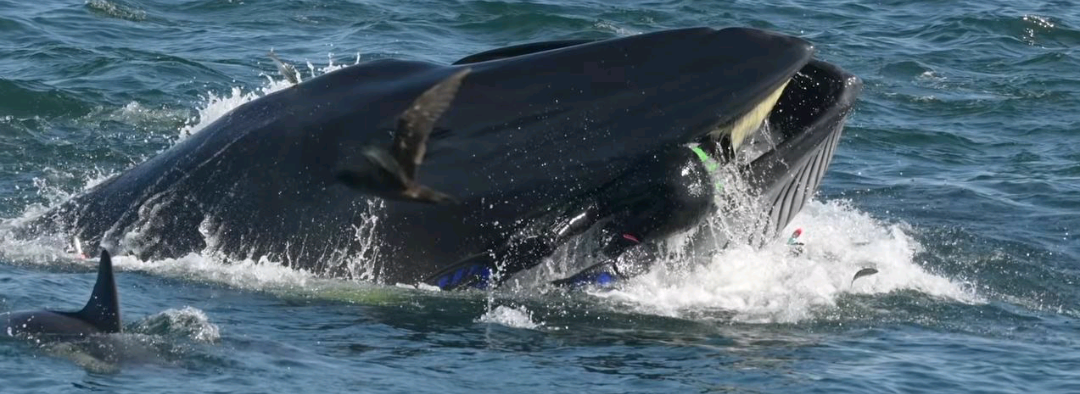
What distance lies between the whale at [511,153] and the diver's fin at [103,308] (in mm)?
1383

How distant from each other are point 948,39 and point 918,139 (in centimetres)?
676

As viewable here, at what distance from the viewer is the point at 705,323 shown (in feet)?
36.7

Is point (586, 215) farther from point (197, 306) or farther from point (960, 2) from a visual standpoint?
point (960, 2)

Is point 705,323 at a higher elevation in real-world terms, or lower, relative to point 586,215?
lower

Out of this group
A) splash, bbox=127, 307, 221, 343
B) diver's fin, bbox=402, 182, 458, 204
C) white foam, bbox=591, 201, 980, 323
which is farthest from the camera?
white foam, bbox=591, 201, 980, 323

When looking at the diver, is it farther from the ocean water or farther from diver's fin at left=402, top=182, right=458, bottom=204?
diver's fin at left=402, top=182, right=458, bottom=204

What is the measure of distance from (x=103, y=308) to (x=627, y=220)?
2903 mm

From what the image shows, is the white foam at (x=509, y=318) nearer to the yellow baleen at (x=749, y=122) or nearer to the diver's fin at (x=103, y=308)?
the yellow baleen at (x=749, y=122)

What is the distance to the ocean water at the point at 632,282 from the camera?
31.8 ft

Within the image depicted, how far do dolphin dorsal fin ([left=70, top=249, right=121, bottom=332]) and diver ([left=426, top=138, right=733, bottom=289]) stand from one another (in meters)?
1.91

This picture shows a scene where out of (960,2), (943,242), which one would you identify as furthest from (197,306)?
(960,2)

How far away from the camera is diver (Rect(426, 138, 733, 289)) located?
33.0ft

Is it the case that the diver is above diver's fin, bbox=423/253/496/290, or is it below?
above

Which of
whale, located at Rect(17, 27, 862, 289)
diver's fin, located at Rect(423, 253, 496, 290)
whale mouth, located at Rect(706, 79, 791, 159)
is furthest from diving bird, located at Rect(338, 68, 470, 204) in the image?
whale mouth, located at Rect(706, 79, 791, 159)
